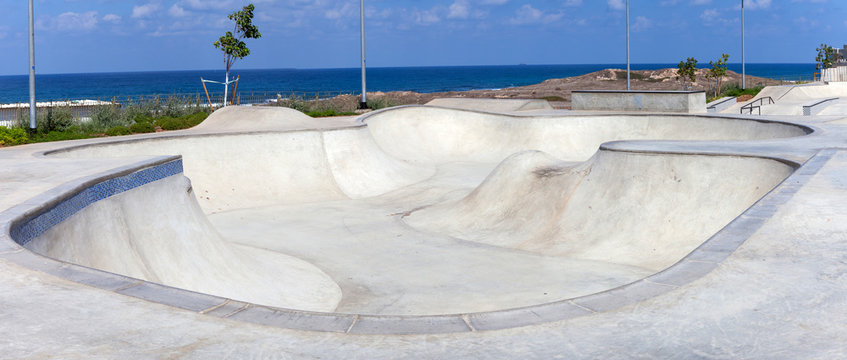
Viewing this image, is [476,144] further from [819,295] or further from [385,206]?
[819,295]

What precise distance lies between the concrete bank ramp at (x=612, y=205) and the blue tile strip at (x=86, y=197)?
6142 millimetres

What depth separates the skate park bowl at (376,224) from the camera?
7445mm

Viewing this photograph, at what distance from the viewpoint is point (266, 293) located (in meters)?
9.80

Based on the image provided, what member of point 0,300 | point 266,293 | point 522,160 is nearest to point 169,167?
point 266,293

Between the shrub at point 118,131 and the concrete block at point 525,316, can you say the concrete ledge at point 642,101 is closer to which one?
the shrub at point 118,131

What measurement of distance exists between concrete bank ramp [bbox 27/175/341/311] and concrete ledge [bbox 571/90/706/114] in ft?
59.2

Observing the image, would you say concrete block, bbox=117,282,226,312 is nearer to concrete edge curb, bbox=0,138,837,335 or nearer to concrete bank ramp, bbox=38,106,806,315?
concrete edge curb, bbox=0,138,837,335

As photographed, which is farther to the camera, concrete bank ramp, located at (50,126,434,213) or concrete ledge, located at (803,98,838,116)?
concrete ledge, located at (803,98,838,116)

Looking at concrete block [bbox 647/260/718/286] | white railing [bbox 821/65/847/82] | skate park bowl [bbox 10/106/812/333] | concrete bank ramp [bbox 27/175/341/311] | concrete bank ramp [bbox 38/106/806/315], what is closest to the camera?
concrete block [bbox 647/260/718/286]

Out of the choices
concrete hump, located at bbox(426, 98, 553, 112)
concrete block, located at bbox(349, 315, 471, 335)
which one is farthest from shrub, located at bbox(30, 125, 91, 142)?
concrete block, located at bbox(349, 315, 471, 335)

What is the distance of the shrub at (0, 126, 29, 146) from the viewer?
56.0ft

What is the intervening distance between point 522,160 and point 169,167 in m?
7.66

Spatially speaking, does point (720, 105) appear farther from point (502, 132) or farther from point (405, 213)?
point (405, 213)

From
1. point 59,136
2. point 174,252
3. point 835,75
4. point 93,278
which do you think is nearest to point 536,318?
point 93,278
